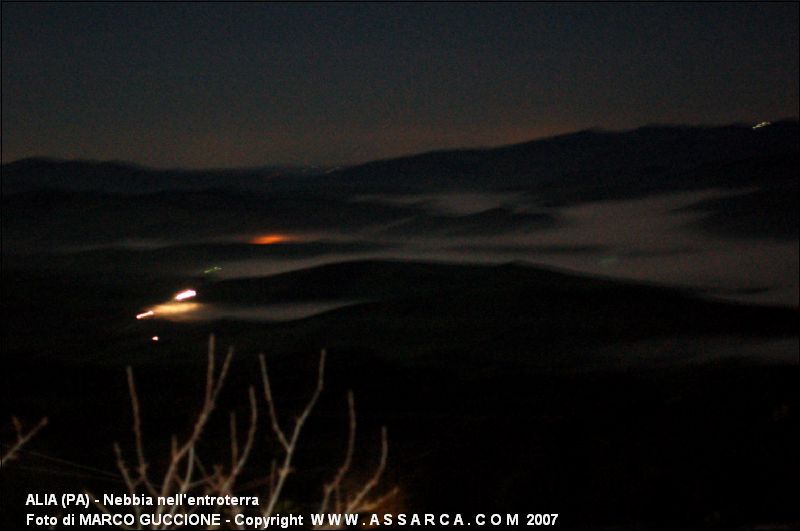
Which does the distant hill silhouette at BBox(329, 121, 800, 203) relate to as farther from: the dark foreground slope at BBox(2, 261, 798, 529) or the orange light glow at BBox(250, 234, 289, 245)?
the dark foreground slope at BBox(2, 261, 798, 529)

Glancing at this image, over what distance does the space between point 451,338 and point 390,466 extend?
56.9 feet

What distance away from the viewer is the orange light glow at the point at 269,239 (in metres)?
93.6

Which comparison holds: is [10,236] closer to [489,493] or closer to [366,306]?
[366,306]

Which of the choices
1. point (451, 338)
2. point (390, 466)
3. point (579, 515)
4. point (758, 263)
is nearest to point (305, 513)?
point (579, 515)

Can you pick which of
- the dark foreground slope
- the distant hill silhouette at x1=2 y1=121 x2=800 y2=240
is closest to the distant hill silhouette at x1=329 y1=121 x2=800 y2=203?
the distant hill silhouette at x1=2 y1=121 x2=800 y2=240

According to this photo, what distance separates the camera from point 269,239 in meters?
98.2

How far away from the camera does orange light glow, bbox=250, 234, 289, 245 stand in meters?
93.6

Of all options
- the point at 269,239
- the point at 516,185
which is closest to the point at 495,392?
the point at 269,239

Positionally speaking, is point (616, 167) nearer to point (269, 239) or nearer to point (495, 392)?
point (269, 239)

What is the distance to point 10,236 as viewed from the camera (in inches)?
4427

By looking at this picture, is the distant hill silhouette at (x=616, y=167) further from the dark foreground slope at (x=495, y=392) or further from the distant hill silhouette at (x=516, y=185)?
the dark foreground slope at (x=495, y=392)

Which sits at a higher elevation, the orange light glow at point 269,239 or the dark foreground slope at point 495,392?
the orange light glow at point 269,239

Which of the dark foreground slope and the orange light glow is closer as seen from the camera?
the dark foreground slope

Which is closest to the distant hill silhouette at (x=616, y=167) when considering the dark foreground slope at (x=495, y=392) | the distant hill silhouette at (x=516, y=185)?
the distant hill silhouette at (x=516, y=185)
